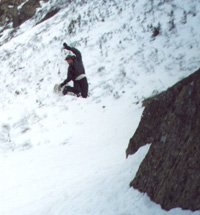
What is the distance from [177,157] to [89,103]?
7.77 m

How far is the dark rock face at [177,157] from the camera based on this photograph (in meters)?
4.86

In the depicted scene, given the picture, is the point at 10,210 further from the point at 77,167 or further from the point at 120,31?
the point at 120,31

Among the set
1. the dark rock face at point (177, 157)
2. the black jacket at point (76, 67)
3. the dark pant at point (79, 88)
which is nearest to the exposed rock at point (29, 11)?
the dark pant at point (79, 88)

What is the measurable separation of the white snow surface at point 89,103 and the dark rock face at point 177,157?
0.59ft

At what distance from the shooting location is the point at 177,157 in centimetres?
515

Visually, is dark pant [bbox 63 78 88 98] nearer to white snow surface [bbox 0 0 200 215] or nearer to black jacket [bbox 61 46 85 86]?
black jacket [bbox 61 46 85 86]

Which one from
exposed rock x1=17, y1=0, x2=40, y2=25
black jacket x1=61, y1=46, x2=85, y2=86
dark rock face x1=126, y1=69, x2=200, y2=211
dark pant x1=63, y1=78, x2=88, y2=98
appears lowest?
exposed rock x1=17, y1=0, x2=40, y2=25

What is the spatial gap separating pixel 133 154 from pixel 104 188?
34.5 inches

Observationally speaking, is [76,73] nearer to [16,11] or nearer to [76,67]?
[76,67]

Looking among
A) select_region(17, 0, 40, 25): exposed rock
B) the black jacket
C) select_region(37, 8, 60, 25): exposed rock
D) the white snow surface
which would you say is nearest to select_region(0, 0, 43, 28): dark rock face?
select_region(17, 0, 40, 25): exposed rock

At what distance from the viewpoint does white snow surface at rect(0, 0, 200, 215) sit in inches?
268

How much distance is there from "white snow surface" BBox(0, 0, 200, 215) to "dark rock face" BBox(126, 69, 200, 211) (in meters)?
0.18

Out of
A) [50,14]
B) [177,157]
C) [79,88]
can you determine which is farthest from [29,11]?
[177,157]

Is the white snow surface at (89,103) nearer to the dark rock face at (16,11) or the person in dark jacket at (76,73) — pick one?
the person in dark jacket at (76,73)
